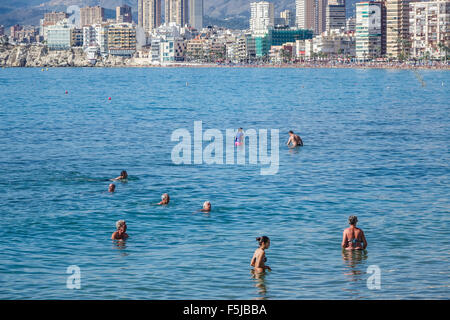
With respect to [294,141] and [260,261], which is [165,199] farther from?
[294,141]

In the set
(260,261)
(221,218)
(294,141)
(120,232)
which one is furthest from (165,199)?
(294,141)

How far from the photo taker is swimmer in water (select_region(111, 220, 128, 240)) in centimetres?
2652

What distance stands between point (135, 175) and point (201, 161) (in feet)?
22.5

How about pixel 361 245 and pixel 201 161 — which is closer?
pixel 361 245

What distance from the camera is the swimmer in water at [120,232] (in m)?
26.5

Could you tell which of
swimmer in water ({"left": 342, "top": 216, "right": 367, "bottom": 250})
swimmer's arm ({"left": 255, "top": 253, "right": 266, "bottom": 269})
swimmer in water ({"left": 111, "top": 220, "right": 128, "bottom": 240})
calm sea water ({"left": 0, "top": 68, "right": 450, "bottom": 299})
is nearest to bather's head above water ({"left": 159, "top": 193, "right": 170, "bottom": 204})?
calm sea water ({"left": 0, "top": 68, "right": 450, "bottom": 299})

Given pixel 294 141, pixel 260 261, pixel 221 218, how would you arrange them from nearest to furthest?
pixel 260 261
pixel 221 218
pixel 294 141

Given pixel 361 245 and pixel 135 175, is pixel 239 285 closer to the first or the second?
pixel 361 245

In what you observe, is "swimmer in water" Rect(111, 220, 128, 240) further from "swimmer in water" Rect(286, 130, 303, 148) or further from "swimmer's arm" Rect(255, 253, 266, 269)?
"swimmer in water" Rect(286, 130, 303, 148)

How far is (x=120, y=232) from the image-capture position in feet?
87.8

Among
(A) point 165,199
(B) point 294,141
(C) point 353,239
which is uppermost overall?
(B) point 294,141

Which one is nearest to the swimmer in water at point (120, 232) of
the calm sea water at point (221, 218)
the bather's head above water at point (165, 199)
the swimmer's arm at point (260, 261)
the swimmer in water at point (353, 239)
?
the calm sea water at point (221, 218)

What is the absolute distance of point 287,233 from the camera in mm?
28047
